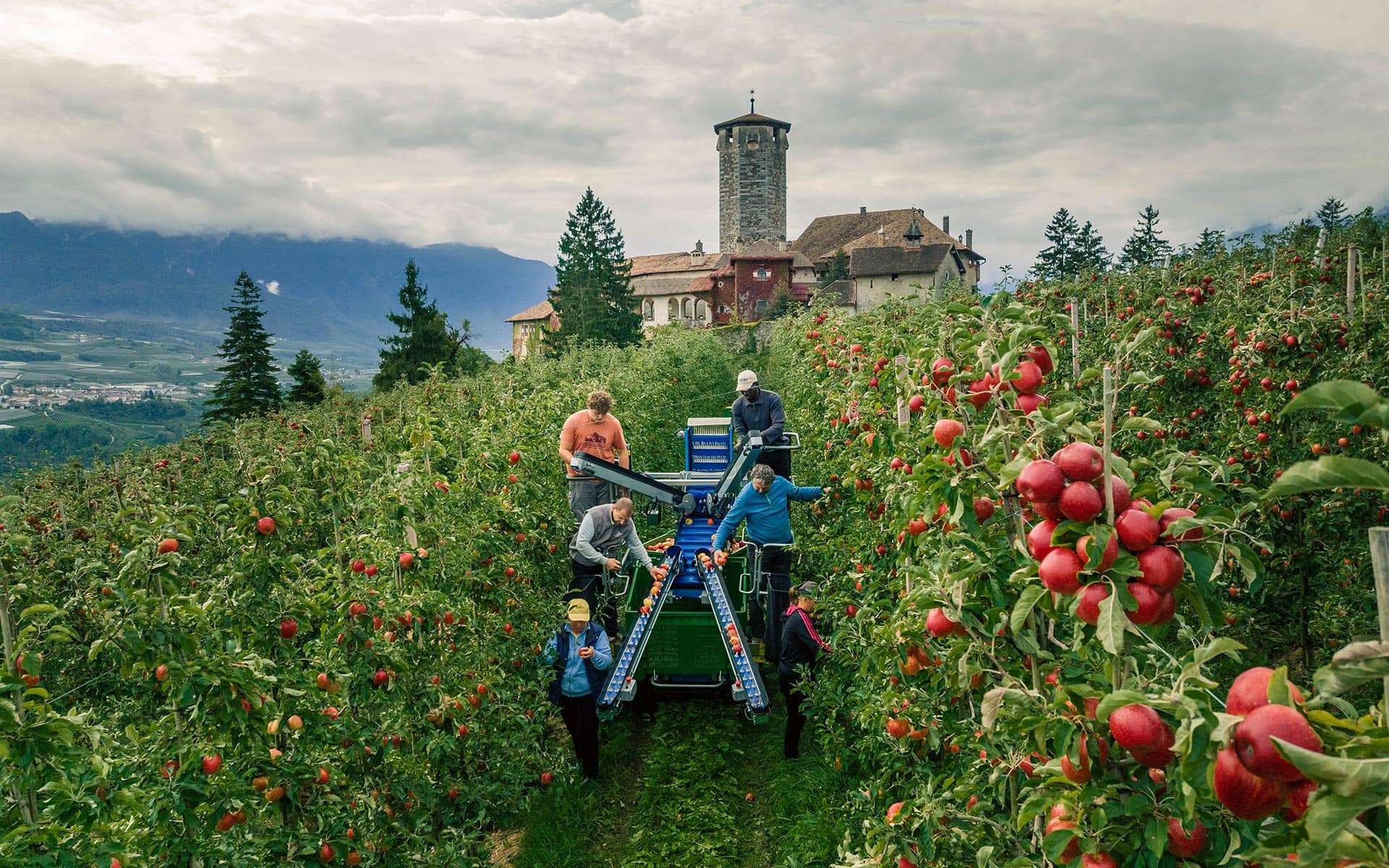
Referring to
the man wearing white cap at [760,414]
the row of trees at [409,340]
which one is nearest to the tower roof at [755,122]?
the row of trees at [409,340]

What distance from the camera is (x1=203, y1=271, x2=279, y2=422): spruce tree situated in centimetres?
3209

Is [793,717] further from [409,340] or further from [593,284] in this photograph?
[593,284]

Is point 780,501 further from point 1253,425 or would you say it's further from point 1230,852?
point 1230,852

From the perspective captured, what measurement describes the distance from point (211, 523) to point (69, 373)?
173 meters

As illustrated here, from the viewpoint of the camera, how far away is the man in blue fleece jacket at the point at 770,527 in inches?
291

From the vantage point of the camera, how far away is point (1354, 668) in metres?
1.13

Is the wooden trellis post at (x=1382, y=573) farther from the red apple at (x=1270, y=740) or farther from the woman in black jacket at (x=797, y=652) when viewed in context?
the woman in black jacket at (x=797, y=652)

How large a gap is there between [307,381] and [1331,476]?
35148mm

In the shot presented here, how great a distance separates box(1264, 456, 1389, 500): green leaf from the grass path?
483 centimetres

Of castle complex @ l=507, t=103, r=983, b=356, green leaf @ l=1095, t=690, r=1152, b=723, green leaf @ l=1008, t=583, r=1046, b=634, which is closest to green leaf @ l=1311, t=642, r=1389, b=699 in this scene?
green leaf @ l=1095, t=690, r=1152, b=723

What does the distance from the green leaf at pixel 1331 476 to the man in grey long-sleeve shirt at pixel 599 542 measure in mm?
6072

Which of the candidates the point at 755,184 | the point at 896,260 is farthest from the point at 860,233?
the point at 896,260

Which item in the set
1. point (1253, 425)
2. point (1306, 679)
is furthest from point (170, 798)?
point (1306, 679)

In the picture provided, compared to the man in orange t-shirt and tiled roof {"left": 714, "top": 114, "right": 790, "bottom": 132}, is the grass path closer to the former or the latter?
the man in orange t-shirt
